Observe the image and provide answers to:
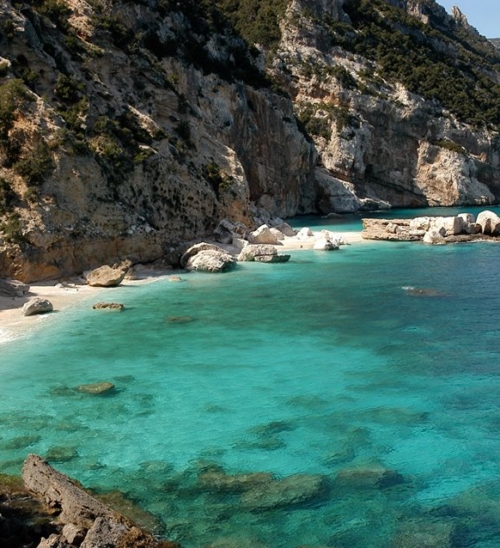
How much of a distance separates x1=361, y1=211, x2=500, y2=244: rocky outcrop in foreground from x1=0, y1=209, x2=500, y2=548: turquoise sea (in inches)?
826

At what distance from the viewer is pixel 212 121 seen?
54.8 meters

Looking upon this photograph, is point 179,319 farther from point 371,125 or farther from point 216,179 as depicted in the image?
point 371,125

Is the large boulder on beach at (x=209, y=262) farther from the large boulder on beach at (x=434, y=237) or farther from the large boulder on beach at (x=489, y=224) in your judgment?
the large boulder on beach at (x=489, y=224)

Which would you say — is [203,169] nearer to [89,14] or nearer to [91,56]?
[91,56]

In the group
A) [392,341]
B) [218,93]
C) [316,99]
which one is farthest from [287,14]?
[392,341]

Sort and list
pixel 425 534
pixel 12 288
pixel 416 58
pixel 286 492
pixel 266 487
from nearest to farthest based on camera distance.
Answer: pixel 425 534
pixel 286 492
pixel 266 487
pixel 12 288
pixel 416 58

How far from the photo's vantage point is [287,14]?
89.1 metres

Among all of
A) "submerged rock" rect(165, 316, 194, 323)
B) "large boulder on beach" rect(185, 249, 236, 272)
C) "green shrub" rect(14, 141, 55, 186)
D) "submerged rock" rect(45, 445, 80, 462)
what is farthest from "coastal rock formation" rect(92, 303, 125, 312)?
"submerged rock" rect(45, 445, 80, 462)

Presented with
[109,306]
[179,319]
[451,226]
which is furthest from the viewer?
[451,226]

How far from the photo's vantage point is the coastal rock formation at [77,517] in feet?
25.9

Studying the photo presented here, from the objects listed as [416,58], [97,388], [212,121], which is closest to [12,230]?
[97,388]

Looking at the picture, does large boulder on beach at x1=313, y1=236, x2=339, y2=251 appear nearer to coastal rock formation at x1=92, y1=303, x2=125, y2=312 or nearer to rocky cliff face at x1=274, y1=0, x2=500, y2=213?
coastal rock formation at x1=92, y1=303, x2=125, y2=312

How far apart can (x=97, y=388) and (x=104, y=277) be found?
13377 mm

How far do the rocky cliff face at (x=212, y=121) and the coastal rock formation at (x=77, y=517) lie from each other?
17479 millimetres
